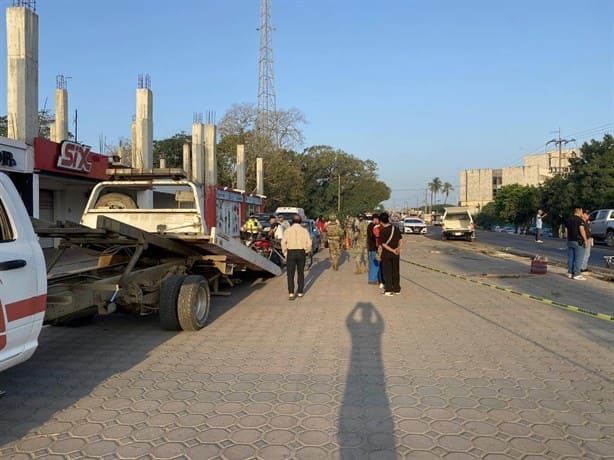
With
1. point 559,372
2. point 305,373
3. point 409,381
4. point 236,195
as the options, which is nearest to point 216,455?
point 305,373

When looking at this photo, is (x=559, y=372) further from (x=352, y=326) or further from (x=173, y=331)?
(x=173, y=331)

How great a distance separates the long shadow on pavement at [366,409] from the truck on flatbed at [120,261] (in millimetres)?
2454

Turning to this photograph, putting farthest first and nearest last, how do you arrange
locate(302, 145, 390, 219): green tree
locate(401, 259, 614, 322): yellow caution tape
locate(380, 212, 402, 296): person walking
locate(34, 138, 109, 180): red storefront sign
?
locate(302, 145, 390, 219): green tree < locate(34, 138, 109, 180): red storefront sign < locate(380, 212, 402, 296): person walking < locate(401, 259, 614, 322): yellow caution tape

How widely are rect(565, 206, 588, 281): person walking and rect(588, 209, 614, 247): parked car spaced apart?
14874mm

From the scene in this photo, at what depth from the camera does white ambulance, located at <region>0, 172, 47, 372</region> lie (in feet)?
12.0

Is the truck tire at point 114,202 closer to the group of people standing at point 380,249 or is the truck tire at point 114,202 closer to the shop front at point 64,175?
the group of people standing at point 380,249

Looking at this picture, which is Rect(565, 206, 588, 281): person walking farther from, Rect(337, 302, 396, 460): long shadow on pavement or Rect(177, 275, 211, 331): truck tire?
Rect(177, 275, 211, 331): truck tire

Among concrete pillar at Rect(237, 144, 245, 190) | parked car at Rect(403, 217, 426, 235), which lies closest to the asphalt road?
parked car at Rect(403, 217, 426, 235)

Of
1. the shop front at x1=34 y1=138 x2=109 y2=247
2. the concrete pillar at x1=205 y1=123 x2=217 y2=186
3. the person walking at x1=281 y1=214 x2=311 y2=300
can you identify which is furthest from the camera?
the concrete pillar at x1=205 y1=123 x2=217 y2=186

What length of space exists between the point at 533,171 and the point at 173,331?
384ft

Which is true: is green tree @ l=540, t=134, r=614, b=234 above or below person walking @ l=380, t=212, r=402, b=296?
above

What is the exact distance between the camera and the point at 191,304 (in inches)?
271

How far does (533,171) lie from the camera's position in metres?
112

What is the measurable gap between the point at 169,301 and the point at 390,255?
491cm
